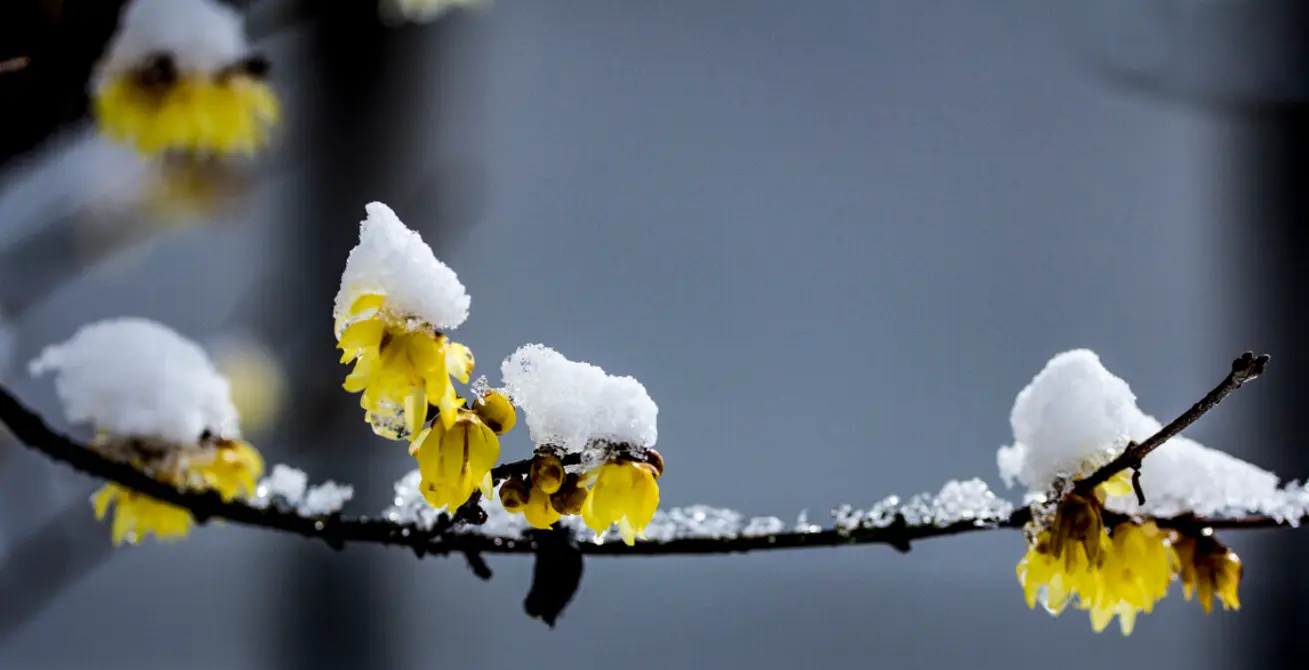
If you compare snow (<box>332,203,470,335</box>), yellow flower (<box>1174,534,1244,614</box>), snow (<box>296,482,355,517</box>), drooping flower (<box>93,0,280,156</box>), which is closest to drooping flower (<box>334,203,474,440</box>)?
snow (<box>332,203,470,335</box>)

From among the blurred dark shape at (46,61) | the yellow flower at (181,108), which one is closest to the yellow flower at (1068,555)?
the blurred dark shape at (46,61)

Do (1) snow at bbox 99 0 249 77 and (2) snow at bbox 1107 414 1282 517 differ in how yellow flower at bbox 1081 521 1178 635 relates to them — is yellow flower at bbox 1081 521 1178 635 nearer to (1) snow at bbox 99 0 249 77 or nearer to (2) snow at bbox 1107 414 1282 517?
(2) snow at bbox 1107 414 1282 517

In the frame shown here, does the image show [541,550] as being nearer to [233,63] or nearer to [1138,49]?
[233,63]

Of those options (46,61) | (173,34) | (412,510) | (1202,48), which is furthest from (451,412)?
(1202,48)

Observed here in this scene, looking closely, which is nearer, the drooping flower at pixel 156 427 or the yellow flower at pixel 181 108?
the drooping flower at pixel 156 427

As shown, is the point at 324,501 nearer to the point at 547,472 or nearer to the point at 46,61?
the point at 547,472

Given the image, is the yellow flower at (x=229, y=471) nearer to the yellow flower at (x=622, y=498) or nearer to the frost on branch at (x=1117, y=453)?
the yellow flower at (x=622, y=498)

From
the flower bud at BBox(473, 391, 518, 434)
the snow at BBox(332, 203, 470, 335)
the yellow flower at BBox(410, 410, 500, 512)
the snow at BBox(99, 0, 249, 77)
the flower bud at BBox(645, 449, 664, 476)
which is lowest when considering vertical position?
the yellow flower at BBox(410, 410, 500, 512)

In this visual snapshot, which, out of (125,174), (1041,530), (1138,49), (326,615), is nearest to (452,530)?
(1041,530)
